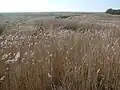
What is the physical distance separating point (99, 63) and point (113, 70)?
224mm

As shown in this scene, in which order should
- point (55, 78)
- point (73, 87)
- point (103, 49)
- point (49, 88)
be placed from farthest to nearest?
point (103, 49)
point (55, 78)
point (49, 88)
point (73, 87)

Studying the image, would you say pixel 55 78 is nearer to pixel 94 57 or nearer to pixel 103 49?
pixel 94 57

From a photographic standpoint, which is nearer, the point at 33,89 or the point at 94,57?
the point at 33,89

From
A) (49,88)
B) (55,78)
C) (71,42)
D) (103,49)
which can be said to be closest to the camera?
(49,88)

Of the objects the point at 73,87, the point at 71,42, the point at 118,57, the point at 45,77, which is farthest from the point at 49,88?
the point at 71,42

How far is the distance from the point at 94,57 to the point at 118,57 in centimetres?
27

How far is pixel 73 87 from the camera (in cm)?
245

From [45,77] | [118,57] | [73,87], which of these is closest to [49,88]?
[45,77]

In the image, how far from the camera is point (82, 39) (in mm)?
4109

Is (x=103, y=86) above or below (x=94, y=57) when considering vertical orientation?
below

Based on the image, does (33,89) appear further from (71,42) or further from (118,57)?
(71,42)

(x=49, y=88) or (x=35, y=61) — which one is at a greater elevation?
(x=35, y=61)

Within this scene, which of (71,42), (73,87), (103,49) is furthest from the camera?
(71,42)

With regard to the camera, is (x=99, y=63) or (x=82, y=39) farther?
(x=82, y=39)
